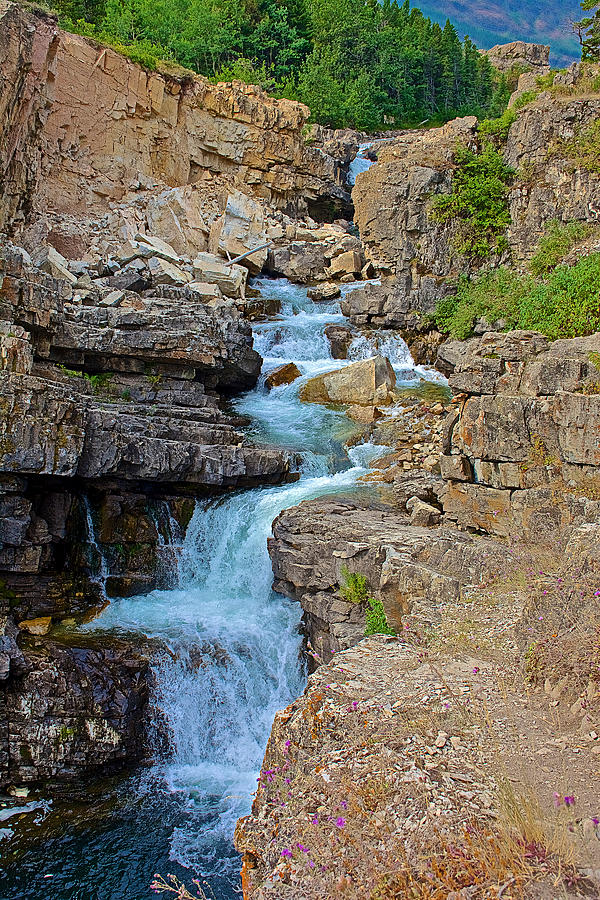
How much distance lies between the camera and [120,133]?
24.0m

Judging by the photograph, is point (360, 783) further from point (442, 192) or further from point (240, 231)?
point (240, 231)

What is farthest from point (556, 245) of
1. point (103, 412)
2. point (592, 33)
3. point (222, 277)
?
point (103, 412)

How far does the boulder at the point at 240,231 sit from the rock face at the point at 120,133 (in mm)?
1222

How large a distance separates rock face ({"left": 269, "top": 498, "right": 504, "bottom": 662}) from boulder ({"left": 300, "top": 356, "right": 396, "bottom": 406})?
536 cm

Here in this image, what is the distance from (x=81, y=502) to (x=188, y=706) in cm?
473

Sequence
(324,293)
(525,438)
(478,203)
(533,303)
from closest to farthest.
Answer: (525,438)
(533,303)
(478,203)
(324,293)

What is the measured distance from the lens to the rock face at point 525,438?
9156 millimetres

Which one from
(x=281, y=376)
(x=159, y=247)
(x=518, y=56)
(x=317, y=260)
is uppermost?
(x=518, y=56)

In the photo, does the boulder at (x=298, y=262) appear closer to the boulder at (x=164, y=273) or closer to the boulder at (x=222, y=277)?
the boulder at (x=222, y=277)

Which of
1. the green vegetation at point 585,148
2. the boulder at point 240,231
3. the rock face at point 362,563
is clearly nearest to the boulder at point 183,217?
the boulder at point 240,231

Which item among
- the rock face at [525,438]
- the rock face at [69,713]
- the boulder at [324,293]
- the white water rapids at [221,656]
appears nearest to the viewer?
the white water rapids at [221,656]

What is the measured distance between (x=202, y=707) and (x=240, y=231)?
20400mm

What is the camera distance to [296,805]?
4020 millimetres

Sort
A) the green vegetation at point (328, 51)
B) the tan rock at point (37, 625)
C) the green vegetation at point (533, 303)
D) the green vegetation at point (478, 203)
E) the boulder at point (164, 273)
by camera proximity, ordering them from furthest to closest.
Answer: the green vegetation at point (328, 51)
the green vegetation at point (478, 203)
the boulder at point (164, 273)
the green vegetation at point (533, 303)
the tan rock at point (37, 625)
